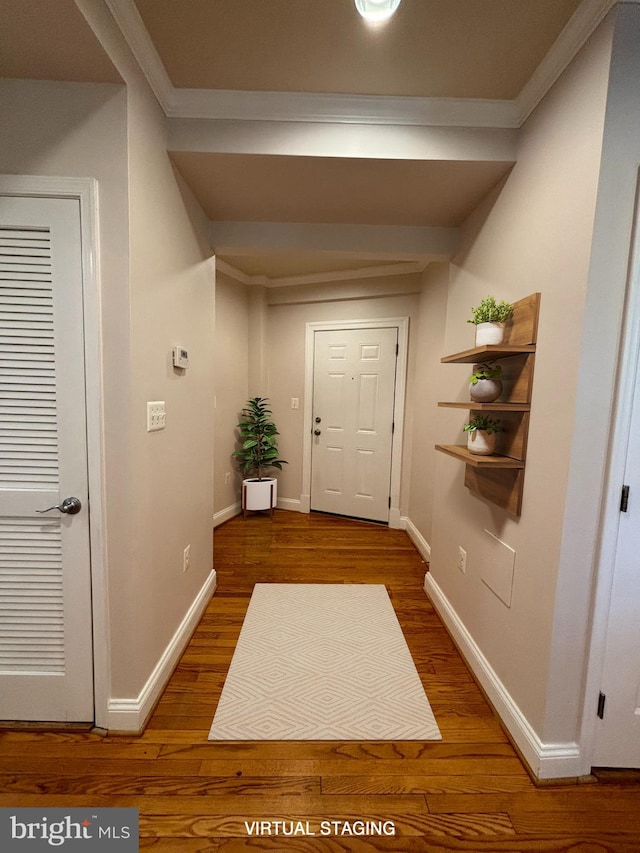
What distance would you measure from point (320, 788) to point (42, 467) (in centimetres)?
152

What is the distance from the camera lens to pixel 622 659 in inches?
47.9

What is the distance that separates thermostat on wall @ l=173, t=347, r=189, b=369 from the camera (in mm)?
1619

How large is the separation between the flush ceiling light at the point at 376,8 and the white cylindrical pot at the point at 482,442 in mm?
1432

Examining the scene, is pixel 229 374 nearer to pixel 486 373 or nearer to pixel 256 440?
pixel 256 440

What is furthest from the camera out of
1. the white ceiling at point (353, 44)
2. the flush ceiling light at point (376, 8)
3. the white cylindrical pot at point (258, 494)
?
the white cylindrical pot at point (258, 494)

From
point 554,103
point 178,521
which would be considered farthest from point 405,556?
point 554,103

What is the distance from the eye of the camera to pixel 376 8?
1.01 meters

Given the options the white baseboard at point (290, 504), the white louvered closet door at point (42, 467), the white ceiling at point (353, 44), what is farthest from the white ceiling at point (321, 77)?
the white baseboard at point (290, 504)

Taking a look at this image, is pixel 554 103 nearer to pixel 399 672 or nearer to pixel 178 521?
pixel 178 521

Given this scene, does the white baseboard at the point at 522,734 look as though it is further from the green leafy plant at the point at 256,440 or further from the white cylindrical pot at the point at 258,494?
the green leafy plant at the point at 256,440

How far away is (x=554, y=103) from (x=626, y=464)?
1.35 m

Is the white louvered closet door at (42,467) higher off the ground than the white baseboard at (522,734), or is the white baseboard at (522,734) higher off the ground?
the white louvered closet door at (42,467)

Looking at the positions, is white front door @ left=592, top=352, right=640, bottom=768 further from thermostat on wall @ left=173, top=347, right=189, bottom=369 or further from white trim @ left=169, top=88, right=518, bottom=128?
thermostat on wall @ left=173, top=347, right=189, bottom=369

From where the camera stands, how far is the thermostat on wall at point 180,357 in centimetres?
162
